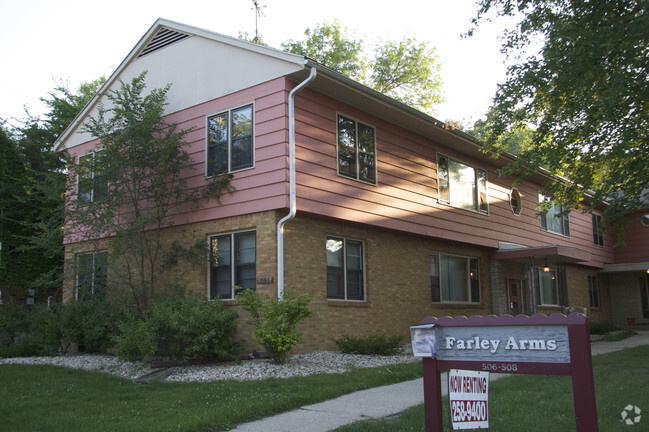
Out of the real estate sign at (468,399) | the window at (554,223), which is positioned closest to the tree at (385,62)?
the window at (554,223)

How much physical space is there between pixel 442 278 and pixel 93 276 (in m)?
9.75

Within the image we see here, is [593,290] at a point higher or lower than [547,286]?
lower

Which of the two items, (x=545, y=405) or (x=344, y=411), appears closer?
(x=545, y=405)

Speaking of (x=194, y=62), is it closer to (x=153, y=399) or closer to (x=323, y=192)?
(x=323, y=192)

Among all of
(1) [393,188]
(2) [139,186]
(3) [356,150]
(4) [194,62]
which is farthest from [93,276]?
(1) [393,188]

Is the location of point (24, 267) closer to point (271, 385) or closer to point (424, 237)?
point (424, 237)

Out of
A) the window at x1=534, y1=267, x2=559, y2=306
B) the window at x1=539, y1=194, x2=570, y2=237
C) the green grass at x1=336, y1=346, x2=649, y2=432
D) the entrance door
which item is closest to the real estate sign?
the green grass at x1=336, y1=346, x2=649, y2=432

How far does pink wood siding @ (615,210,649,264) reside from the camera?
2856cm

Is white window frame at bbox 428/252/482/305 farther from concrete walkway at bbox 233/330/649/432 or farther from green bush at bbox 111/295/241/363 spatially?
concrete walkway at bbox 233/330/649/432

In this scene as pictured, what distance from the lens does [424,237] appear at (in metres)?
16.9

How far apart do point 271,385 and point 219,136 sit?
22.7ft

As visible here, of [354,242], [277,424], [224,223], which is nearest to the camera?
[277,424]

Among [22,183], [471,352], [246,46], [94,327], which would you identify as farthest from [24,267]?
[471,352]

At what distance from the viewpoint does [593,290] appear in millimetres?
28156
